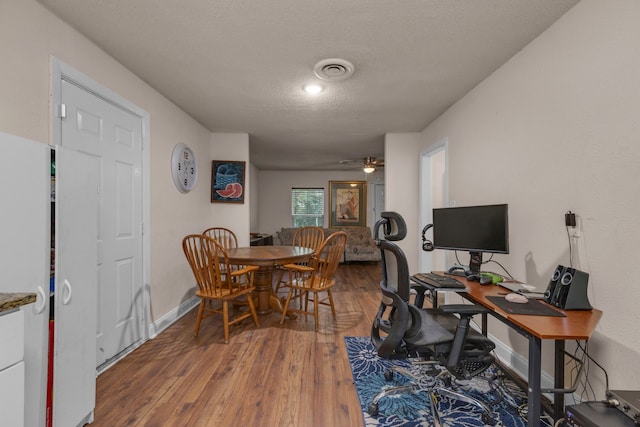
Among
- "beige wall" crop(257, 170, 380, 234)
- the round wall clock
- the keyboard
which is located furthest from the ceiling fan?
the keyboard

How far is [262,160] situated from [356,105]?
3.78 m

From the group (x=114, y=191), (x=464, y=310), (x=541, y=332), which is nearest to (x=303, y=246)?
(x=114, y=191)

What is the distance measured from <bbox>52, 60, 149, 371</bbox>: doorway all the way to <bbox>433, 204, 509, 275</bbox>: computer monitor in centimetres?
276

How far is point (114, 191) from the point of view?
229 centimetres

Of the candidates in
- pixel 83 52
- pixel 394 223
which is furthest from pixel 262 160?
pixel 394 223

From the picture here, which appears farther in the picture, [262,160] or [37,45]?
[262,160]

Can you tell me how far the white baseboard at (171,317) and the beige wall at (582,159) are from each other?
3.21 meters

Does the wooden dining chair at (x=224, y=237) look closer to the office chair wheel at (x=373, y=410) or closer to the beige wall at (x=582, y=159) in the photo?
the office chair wheel at (x=373, y=410)

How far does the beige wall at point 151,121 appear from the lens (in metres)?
1.52

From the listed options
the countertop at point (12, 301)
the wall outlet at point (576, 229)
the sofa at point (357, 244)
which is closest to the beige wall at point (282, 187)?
the sofa at point (357, 244)

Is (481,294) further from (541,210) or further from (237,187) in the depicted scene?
(237,187)

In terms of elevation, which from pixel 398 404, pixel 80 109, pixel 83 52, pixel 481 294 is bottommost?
pixel 398 404

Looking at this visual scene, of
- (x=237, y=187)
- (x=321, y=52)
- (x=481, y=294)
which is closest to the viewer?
(x=481, y=294)

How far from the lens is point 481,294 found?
1.78 meters
